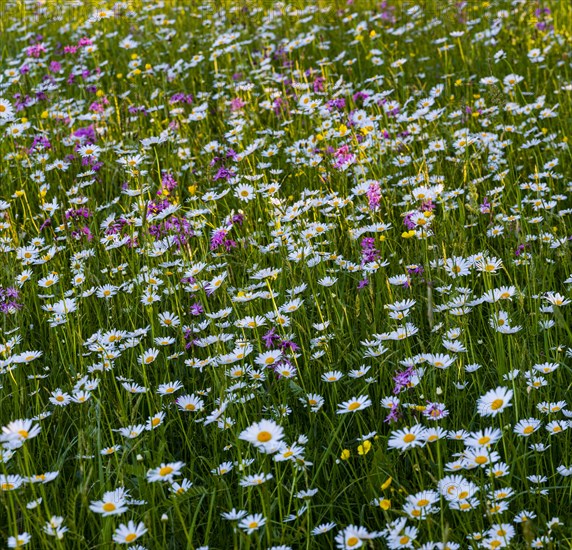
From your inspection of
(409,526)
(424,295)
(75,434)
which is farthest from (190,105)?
(409,526)

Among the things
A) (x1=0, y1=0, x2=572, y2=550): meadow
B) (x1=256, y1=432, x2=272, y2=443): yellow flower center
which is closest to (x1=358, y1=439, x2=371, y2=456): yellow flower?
(x1=0, y1=0, x2=572, y2=550): meadow

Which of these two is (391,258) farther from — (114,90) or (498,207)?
(114,90)

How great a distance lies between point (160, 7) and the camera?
6.92 meters

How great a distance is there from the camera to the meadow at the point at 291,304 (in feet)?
6.39

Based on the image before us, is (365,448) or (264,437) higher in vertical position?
(264,437)

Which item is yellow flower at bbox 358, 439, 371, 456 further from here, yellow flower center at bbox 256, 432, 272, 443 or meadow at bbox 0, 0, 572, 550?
yellow flower center at bbox 256, 432, 272, 443

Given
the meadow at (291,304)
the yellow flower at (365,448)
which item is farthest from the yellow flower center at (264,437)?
the yellow flower at (365,448)

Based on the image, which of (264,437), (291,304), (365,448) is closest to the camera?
(264,437)

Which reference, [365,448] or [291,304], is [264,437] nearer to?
[365,448]

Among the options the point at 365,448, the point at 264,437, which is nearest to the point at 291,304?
the point at 365,448

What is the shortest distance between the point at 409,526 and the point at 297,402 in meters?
0.63

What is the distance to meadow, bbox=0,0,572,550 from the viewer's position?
6.39 ft

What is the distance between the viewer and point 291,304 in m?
2.58

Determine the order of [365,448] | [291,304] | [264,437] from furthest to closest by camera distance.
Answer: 1. [291,304]
2. [365,448]
3. [264,437]
